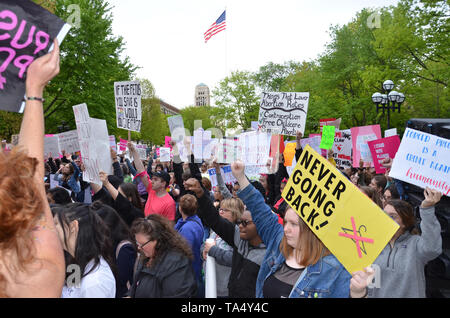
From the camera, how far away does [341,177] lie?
106 inches

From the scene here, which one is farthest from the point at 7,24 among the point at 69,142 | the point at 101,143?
the point at 69,142

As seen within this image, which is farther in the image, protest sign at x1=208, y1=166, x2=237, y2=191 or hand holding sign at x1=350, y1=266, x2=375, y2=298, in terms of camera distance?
protest sign at x1=208, y1=166, x2=237, y2=191

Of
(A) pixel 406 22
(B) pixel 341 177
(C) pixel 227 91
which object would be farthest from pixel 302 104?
A: (C) pixel 227 91

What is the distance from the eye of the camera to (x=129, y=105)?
7699mm

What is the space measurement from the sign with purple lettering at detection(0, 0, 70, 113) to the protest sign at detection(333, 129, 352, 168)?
8927 mm

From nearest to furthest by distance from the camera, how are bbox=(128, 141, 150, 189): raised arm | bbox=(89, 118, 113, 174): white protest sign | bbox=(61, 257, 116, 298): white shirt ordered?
bbox=(61, 257, 116, 298): white shirt → bbox=(89, 118, 113, 174): white protest sign → bbox=(128, 141, 150, 189): raised arm

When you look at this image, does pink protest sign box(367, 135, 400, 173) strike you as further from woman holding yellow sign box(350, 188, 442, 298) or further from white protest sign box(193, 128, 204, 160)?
woman holding yellow sign box(350, 188, 442, 298)

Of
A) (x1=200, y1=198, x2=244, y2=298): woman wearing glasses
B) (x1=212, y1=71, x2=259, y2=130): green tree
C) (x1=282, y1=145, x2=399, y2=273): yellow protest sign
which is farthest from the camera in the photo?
(x1=212, y1=71, x2=259, y2=130): green tree

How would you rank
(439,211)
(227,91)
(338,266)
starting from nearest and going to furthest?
(338,266), (439,211), (227,91)

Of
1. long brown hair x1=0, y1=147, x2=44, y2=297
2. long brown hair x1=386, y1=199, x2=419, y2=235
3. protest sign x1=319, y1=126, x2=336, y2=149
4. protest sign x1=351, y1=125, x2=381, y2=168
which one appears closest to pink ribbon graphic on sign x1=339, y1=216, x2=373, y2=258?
long brown hair x1=386, y1=199, x2=419, y2=235

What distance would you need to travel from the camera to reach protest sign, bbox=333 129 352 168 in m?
10.2

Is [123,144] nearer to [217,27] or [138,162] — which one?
[217,27]

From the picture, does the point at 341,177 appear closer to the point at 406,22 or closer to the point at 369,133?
the point at 369,133
